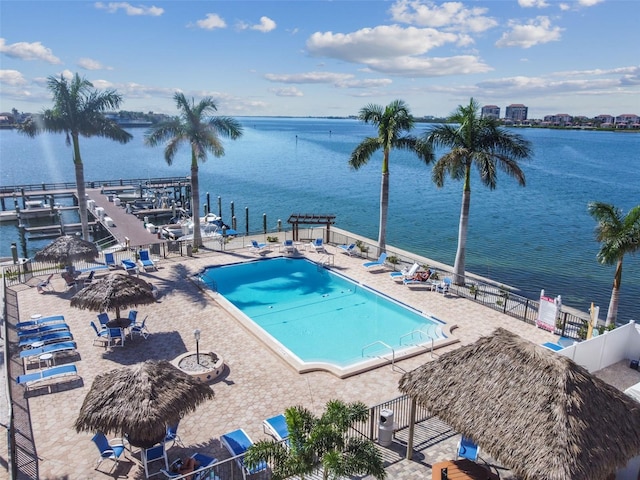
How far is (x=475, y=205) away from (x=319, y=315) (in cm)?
4400

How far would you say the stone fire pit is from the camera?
554 inches

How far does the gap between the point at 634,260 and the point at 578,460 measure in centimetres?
3392

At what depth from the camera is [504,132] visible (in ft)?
72.4

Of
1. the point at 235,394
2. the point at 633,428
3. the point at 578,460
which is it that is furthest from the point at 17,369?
the point at 633,428

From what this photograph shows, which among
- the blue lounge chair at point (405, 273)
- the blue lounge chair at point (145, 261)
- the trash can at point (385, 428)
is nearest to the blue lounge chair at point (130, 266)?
the blue lounge chair at point (145, 261)

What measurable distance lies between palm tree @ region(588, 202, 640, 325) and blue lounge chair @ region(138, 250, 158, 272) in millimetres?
20383

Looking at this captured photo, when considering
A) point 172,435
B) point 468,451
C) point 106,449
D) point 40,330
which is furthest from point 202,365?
point 468,451

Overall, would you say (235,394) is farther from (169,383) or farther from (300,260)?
(300,260)

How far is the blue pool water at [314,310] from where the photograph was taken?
1755cm

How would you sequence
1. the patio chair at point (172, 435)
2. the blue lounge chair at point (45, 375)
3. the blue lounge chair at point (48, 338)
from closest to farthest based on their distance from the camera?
1. the patio chair at point (172, 435)
2. the blue lounge chair at point (45, 375)
3. the blue lounge chair at point (48, 338)

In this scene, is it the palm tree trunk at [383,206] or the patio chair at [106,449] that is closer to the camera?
the patio chair at [106,449]

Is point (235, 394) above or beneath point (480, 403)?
beneath

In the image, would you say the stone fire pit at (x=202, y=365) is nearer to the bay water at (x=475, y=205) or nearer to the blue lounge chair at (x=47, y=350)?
the blue lounge chair at (x=47, y=350)

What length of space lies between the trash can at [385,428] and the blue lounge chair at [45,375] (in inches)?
352
